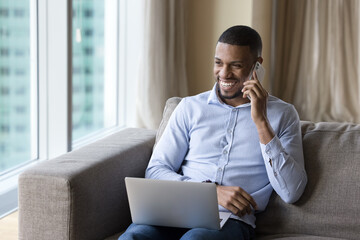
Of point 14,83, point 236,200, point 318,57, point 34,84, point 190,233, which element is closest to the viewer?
point 190,233

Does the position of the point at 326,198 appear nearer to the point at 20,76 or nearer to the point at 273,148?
the point at 273,148

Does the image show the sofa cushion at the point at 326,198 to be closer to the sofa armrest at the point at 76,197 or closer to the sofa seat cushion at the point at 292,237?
the sofa seat cushion at the point at 292,237

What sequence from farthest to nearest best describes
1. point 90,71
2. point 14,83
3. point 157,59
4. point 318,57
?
point 318,57, point 157,59, point 90,71, point 14,83

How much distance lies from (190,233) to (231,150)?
43 cm

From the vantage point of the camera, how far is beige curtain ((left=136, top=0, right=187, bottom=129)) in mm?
4406

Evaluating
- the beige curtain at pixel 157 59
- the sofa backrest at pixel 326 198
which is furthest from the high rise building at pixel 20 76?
the sofa backrest at pixel 326 198

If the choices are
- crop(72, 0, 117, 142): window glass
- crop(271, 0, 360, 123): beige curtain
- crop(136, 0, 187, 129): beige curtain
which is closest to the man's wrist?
crop(72, 0, 117, 142): window glass

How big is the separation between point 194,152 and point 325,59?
3.40m

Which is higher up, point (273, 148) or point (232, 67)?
point (232, 67)

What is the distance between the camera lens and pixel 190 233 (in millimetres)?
1774

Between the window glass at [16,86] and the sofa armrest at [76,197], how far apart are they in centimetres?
144

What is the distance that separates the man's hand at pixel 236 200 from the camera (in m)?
1.92

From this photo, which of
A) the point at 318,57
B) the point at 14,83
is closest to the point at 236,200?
the point at 14,83

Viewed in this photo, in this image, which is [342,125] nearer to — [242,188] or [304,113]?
[242,188]
